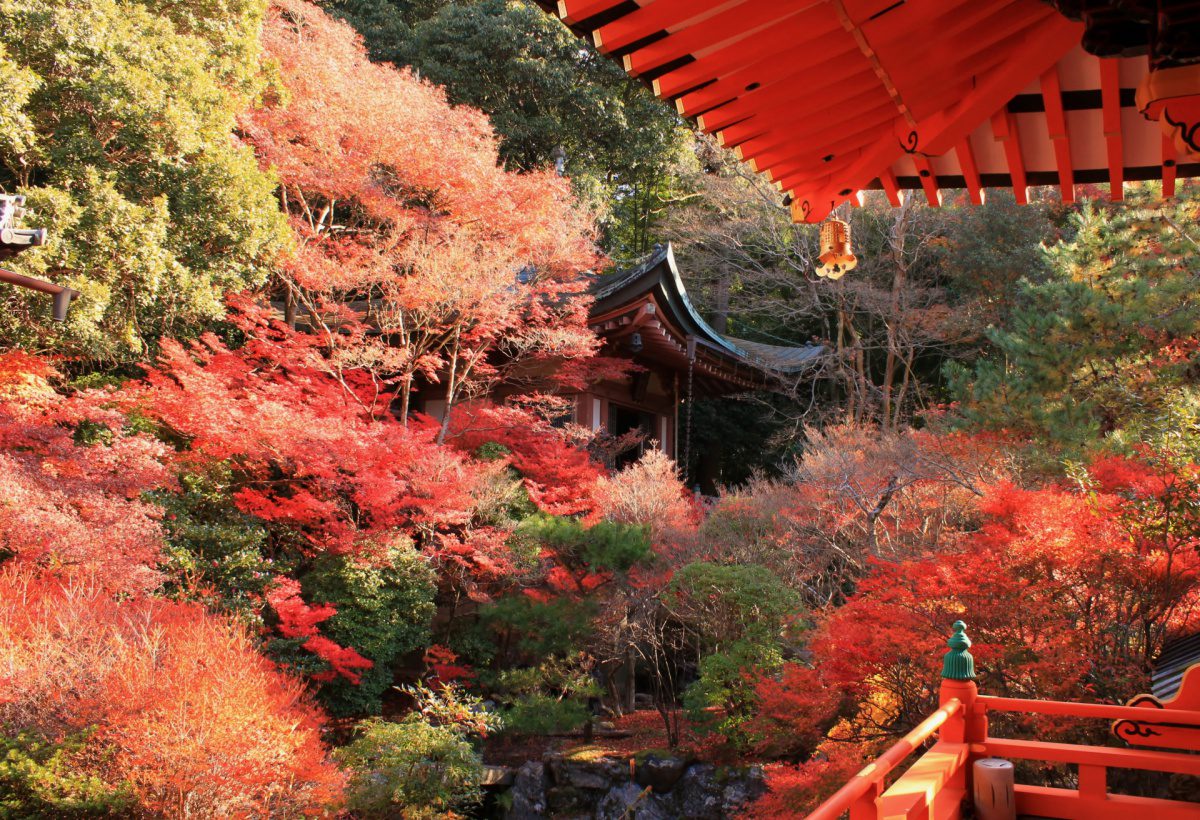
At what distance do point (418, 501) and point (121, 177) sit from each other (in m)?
4.56

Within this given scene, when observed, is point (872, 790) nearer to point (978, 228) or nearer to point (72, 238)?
point (72, 238)

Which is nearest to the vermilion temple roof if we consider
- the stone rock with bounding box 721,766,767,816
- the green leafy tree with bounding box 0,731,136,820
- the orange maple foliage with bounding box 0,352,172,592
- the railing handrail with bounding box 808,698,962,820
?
the railing handrail with bounding box 808,698,962,820

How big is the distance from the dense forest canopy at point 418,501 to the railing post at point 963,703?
250 centimetres

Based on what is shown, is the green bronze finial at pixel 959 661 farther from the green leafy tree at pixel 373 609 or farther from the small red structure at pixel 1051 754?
the green leafy tree at pixel 373 609

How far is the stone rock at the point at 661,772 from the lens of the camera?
8695 millimetres

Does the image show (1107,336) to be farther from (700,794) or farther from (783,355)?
(783,355)

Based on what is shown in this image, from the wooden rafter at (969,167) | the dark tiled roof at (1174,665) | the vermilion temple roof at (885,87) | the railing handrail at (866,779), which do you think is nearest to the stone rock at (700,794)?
the dark tiled roof at (1174,665)

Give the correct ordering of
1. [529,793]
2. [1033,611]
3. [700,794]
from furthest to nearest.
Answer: [529,793] < [700,794] < [1033,611]

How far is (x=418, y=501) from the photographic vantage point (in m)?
9.55

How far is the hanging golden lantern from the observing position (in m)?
2.66

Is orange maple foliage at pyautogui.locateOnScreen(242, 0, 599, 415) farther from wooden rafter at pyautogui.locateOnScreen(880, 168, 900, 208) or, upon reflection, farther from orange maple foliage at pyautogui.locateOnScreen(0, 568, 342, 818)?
wooden rafter at pyautogui.locateOnScreen(880, 168, 900, 208)

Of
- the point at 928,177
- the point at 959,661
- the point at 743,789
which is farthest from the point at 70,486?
the point at 928,177

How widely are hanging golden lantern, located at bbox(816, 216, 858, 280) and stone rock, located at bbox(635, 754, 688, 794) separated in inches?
279

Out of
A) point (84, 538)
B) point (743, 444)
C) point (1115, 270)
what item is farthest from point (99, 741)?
point (743, 444)
